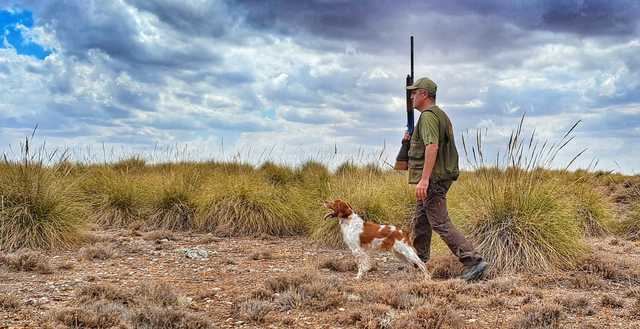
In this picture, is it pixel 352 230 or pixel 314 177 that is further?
pixel 314 177

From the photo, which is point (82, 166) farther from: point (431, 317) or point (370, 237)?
point (431, 317)

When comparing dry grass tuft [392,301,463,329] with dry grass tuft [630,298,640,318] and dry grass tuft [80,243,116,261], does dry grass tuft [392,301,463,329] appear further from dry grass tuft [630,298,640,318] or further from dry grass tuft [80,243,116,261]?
dry grass tuft [80,243,116,261]

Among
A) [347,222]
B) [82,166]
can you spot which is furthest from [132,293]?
[82,166]

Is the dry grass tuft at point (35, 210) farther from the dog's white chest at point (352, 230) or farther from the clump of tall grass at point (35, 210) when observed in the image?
the dog's white chest at point (352, 230)

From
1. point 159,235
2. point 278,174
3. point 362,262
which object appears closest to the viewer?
point 362,262

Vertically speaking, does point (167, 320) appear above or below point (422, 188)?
below

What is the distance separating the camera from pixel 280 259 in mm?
8945

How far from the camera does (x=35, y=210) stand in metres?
9.53

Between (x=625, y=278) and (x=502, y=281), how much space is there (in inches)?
74.7

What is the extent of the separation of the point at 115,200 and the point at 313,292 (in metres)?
7.54

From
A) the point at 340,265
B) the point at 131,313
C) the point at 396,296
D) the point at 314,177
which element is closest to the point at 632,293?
the point at 396,296

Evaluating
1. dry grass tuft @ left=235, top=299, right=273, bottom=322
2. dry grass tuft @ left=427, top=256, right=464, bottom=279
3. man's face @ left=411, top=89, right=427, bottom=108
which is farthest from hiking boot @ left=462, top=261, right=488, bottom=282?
dry grass tuft @ left=235, top=299, right=273, bottom=322

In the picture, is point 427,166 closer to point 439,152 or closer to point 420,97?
point 439,152

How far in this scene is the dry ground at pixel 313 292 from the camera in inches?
214
